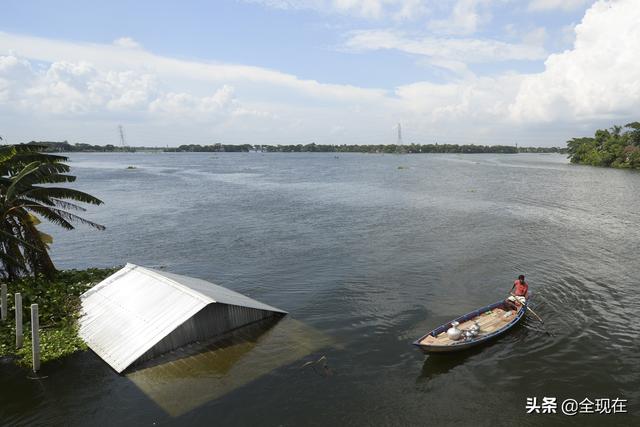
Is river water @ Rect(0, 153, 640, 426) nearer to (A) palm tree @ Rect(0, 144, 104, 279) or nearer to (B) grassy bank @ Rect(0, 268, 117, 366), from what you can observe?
(B) grassy bank @ Rect(0, 268, 117, 366)

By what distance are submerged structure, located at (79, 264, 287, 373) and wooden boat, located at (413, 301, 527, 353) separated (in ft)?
30.4

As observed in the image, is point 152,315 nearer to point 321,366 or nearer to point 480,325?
point 321,366

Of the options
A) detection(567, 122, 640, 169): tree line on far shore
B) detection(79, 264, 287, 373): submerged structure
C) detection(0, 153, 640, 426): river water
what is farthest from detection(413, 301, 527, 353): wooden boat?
detection(567, 122, 640, 169): tree line on far shore

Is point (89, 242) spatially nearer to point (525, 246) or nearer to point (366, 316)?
point (366, 316)

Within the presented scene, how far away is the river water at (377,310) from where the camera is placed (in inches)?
671

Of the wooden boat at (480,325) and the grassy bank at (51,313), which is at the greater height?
the grassy bank at (51,313)

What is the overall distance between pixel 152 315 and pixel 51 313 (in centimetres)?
644

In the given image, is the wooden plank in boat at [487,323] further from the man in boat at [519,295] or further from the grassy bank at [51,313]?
the grassy bank at [51,313]

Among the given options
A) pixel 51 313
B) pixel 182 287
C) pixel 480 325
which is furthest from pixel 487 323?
pixel 51 313

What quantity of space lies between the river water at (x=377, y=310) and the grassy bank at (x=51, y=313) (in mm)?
887

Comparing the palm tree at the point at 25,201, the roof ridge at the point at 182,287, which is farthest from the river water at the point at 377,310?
the palm tree at the point at 25,201

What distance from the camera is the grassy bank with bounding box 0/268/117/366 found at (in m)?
19.8

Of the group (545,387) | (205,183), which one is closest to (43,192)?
(545,387)

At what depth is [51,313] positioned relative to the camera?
2259 cm
